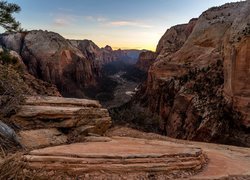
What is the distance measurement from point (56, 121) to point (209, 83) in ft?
69.2

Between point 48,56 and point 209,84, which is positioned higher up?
point 209,84

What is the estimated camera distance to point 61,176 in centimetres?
644

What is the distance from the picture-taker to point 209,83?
1123 inches

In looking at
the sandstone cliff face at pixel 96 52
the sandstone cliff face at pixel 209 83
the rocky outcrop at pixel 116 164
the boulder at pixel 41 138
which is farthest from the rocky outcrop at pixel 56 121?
the sandstone cliff face at pixel 96 52

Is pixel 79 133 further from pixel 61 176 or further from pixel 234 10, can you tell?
pixel 234 10

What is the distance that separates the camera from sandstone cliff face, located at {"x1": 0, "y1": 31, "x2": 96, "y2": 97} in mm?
55062

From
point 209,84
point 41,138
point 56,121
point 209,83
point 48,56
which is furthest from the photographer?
point 48,56

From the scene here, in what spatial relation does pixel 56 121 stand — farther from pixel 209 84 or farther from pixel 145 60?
pixel 145 60

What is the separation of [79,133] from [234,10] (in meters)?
31.2

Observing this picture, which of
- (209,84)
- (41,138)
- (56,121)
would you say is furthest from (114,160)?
(209,84)

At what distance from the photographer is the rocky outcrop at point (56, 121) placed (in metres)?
8.56

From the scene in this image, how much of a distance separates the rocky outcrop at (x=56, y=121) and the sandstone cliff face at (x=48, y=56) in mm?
43956

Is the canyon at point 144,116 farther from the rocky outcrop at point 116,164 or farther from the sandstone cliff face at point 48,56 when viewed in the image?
the sandstone cliff face at point 48,56

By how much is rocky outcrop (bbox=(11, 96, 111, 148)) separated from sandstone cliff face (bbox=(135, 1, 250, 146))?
516 inches
